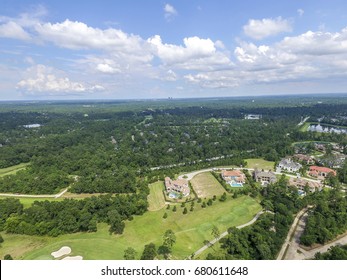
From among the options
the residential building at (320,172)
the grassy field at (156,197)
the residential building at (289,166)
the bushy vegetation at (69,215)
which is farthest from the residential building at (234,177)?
the bushy vegetation at (69,215)

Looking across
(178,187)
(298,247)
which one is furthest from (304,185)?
(178,187)

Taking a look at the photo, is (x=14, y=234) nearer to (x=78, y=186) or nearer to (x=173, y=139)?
(x=78, y=186)

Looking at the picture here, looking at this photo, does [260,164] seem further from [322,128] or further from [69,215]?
[322,128]

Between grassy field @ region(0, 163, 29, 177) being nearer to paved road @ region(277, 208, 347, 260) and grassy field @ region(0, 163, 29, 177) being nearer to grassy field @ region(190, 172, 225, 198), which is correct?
grassy field @ region(190, 172, 225, 198)

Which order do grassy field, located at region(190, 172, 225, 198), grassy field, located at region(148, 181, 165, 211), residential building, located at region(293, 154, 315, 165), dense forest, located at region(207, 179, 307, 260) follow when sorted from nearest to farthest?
dense forest, located at region(207, 179, 307, 260) → grassy field, located at region(148, 181, 165, 211) → grassy field, located at region(190, 172, 225, 198) → residential building, located at region(293, 154, 315, 165)

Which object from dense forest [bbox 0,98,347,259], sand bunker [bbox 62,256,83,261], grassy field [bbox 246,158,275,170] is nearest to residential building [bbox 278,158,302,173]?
grassy field [bbox 246,158,275,170]

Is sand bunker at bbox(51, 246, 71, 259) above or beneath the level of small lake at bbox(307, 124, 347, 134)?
beneath

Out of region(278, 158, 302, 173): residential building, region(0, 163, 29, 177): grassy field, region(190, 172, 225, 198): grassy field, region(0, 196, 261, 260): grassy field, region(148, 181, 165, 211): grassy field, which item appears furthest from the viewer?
region(0, 163, 29, 177): grassy field
